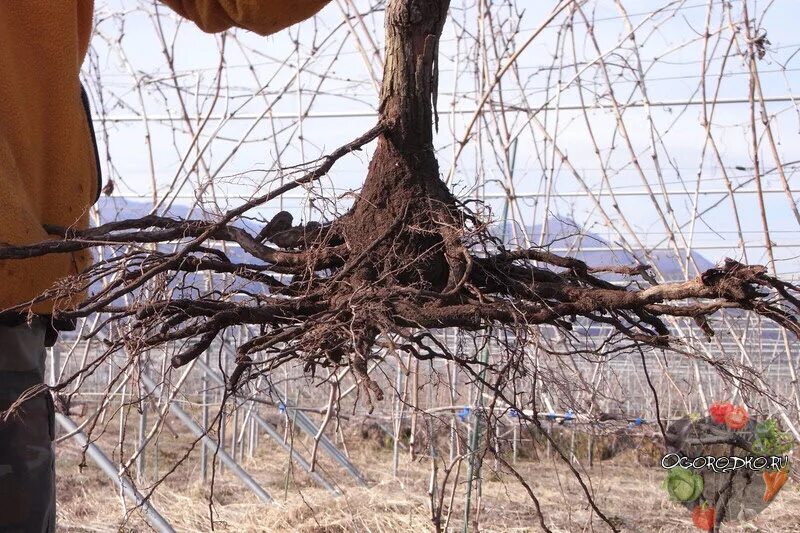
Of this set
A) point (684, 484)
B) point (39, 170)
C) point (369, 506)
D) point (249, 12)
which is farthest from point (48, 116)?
point (369, 506)

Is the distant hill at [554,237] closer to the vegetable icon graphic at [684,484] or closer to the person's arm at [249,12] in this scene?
the person's arm at [249,12]

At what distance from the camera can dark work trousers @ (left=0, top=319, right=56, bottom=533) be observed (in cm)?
109

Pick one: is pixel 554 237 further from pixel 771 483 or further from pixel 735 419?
pixel 771 483

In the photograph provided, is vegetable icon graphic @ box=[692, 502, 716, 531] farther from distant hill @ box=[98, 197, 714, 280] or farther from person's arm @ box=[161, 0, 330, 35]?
person's arm @ box=[161, 0, 330, 35]

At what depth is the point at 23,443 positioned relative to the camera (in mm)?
1109

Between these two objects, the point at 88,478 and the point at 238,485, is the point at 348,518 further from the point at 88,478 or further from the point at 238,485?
the point at 88,478

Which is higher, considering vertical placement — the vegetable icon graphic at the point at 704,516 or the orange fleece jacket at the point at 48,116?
the orange fleece jacket at the point at 48,116

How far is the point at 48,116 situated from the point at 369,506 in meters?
2.68

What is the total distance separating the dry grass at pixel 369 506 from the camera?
3.39 m

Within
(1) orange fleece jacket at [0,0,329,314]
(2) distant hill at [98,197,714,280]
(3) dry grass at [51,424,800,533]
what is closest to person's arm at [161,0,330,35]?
(1) orange fleece jacket at [0,0,329,314]

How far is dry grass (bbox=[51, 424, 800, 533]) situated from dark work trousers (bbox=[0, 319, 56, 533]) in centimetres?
162

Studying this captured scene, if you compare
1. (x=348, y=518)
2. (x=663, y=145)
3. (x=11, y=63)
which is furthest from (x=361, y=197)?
(x=348, y=518)

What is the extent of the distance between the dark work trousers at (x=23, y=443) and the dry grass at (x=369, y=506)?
1621 mm

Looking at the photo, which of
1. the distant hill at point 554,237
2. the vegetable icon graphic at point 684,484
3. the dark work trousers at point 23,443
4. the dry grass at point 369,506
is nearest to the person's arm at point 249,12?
the distant hill at point 554,237
